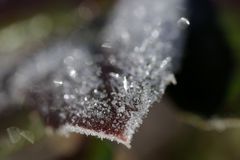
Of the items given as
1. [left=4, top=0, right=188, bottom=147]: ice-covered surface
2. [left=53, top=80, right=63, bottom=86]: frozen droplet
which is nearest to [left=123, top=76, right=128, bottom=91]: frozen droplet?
[left=4, top=0, right=188, bottom=147]: ice-covered surface

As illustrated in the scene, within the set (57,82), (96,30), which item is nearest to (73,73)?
(57,82)

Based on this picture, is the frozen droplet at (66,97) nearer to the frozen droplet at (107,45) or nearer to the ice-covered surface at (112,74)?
the ice-covered surface at (112,74)

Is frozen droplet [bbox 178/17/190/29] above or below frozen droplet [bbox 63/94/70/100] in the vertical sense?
above

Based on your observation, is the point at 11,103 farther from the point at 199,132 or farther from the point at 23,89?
the point at 199,132

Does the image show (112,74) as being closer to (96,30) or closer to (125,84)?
(125,84)

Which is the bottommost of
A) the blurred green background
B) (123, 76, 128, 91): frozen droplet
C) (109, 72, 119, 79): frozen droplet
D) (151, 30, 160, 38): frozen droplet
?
the blurred green background

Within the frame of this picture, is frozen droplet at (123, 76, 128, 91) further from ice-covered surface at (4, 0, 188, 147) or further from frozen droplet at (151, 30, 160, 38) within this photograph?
frozen droplet at (151, 30, 160, 38)

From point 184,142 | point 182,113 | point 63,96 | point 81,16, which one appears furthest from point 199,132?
point 63,96

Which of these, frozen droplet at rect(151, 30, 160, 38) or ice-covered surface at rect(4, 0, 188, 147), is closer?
ice-covered surface at rect(4, 0, 188, 147)
